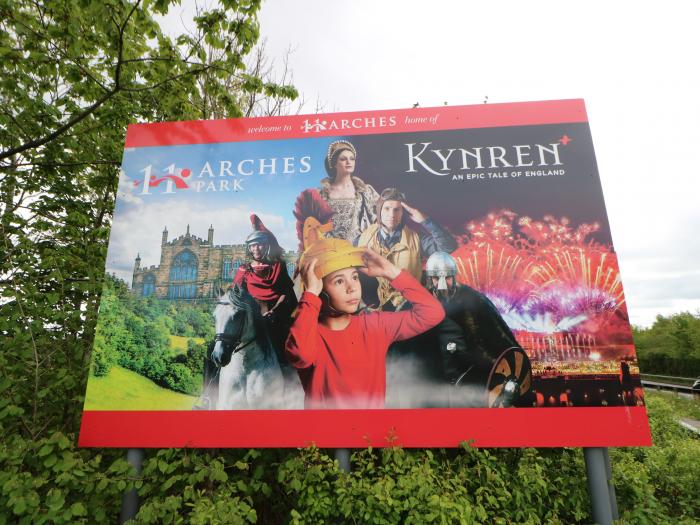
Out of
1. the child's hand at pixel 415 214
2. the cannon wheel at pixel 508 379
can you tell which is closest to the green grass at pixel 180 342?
the child's hand at pixel 415 214

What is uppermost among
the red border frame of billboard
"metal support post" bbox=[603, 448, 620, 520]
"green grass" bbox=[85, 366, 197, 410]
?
"green grass" bbox=[85, 366, 197, 410]

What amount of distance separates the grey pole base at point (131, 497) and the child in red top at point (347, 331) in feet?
6.26

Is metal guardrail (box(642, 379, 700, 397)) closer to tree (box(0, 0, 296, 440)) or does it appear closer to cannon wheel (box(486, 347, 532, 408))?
cannon wheel (box(486, 347, 532, 408))

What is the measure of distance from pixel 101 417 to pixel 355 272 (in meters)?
3.16

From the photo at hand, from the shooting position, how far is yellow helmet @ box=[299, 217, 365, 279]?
4.19m

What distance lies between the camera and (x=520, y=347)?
3.88 metres

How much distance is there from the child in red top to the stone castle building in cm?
57

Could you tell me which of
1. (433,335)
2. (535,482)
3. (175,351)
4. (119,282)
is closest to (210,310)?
(175,351)

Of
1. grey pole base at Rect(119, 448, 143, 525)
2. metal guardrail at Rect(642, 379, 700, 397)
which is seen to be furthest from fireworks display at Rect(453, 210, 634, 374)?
metal guardrail at Rect(642, 379, 700, 397)

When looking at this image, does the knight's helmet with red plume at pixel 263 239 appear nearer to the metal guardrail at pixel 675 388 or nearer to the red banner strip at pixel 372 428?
the red banner strip at pixel 372 428

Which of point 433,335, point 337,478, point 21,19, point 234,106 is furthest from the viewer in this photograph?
point 234,106

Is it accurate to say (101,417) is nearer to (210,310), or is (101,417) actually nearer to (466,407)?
(210,310)

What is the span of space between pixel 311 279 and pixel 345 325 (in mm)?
646

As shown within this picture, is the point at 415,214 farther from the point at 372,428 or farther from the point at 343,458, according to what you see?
the point at 343,458
